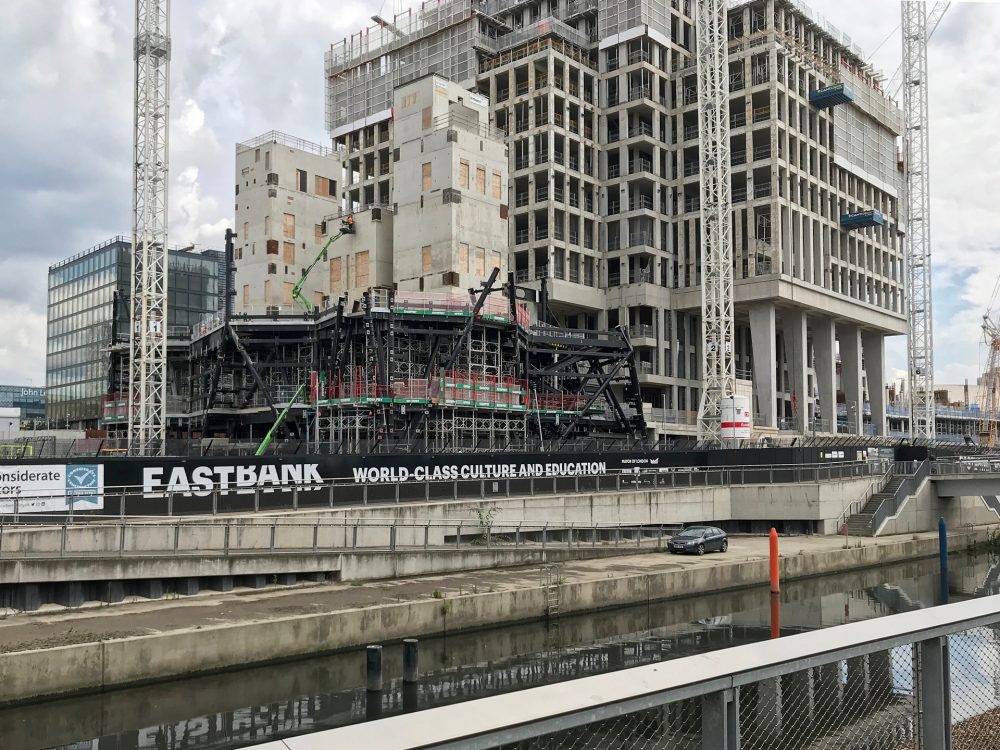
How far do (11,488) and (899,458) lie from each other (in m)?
52.6

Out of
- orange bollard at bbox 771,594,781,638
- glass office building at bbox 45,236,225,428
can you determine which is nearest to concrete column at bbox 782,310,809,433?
orange bollard at bbox 771,594,781,638

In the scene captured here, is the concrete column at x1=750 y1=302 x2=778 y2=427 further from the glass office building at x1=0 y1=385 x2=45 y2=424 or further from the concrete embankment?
the glass office building at x1=0 y1=385 x2=45 y2=424

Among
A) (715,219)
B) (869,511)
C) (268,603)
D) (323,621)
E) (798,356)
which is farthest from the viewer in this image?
(798,356)

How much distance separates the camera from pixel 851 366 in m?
110

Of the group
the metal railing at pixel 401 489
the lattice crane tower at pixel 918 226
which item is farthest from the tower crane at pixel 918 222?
the metal railing at pixel 401 489

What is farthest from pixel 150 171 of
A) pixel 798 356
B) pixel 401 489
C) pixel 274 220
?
pixel 798 356

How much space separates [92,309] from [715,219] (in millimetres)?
82531

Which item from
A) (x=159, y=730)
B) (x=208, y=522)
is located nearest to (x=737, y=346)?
(x=208, y=522)

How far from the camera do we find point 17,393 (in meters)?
167

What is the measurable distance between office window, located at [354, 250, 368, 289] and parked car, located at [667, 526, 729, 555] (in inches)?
1817

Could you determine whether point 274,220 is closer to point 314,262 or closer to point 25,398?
point 314,262

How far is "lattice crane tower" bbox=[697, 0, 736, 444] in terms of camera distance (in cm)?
7594

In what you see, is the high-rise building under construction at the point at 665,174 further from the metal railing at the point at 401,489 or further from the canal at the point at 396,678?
the canal at the point at 396,678

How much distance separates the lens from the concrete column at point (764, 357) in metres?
92.2
